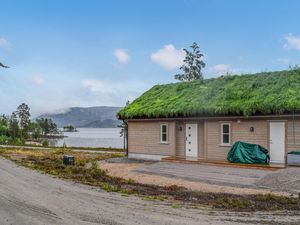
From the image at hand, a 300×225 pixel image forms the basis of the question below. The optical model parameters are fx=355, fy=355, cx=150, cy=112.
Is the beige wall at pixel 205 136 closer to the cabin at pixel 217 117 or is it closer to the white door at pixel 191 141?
the cabin at pixel 217 117

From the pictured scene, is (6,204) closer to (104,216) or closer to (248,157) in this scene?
(104,216)

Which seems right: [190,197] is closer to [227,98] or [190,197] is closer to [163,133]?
[227,98]

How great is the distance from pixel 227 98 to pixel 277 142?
11.9 ft

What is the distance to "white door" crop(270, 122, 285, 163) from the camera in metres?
16.8

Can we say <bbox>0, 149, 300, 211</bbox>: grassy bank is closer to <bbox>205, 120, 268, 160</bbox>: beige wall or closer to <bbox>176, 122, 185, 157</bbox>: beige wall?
<bbox>205, 120, 268, 160</bbox>: beige wall

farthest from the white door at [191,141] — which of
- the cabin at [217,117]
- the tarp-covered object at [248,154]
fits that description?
the tarp-covered object at [248,154]

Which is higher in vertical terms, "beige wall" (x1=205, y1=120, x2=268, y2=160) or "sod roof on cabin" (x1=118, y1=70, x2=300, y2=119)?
"sod roof on cabin" (x1=118, y1=70, x2=300, y2=119)

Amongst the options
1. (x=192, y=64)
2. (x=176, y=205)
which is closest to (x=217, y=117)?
(x=176, y=205)

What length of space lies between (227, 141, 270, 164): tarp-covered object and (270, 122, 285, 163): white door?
→ 31 cm

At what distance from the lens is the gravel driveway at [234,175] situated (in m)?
12.8

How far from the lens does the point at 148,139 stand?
2231 centimetres

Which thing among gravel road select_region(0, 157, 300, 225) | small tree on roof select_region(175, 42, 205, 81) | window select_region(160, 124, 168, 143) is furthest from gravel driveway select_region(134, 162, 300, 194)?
small tree on roof select_region(175, 42, 205, 81)

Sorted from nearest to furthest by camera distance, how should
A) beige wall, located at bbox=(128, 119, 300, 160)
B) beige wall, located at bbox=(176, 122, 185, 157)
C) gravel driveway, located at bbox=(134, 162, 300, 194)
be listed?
gravel driveway, located at bbox=(134, 162, 300, 194) < beige wall, located at bbox=(128, 119, 300, 160) < beige wall, located at bbox=(176, 122, 185, 157)

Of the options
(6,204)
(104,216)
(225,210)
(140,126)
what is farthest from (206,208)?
(140,126)
